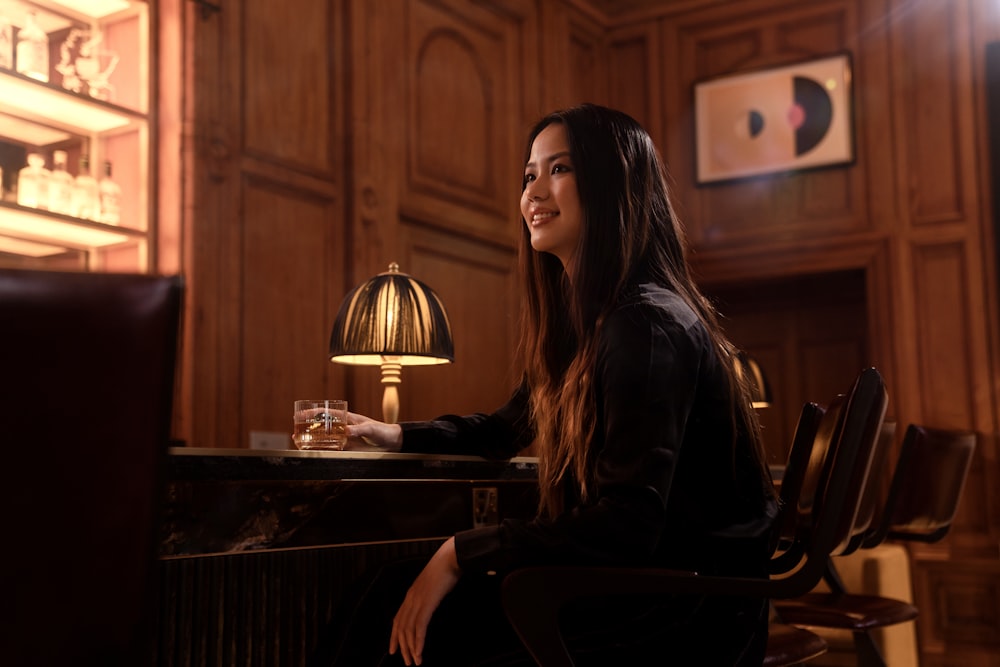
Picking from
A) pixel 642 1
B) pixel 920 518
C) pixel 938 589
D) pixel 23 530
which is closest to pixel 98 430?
pixel 23 530

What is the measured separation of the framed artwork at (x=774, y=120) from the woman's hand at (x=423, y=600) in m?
4.57

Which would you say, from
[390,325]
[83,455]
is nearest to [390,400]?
[390,325]

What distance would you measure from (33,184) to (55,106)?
0.28 m

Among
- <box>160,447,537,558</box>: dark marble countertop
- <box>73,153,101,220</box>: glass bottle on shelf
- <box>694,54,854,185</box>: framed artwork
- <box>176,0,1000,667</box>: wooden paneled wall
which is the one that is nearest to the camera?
<box>160,447,537,558</box>: dark marble countertop

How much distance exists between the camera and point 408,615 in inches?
50.8

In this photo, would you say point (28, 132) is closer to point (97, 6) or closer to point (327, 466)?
point (97, 6)

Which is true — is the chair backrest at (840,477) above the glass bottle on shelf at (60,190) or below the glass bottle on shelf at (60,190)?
below

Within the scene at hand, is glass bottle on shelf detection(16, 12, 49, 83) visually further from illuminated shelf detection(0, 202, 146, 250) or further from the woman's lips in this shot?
the woman's lips

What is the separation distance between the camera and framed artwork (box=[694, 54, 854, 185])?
17.7 ft

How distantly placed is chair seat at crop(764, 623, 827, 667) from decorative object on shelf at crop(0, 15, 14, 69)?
2.59 meters

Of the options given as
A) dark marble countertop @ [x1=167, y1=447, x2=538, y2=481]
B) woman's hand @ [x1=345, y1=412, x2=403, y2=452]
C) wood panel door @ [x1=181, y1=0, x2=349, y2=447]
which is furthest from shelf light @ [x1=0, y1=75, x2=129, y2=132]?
dark marble countertop @ [x1=167, y1=447, x2=538, y2=481]

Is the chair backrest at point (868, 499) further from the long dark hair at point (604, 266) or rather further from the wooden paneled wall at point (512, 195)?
the wooden paneled wall at point (512, 195)

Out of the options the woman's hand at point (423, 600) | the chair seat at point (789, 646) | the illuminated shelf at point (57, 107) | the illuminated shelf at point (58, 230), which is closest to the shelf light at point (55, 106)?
the illuminated shelf at point (57, 107)

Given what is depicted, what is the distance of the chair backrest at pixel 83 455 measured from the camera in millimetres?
704
